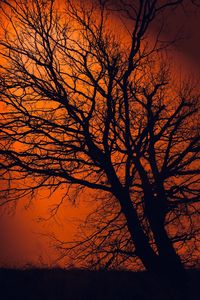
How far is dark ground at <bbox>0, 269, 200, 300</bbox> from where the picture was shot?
8.05 m

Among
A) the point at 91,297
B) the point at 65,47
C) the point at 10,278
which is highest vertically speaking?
the point at 65,47

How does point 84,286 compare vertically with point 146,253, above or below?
below

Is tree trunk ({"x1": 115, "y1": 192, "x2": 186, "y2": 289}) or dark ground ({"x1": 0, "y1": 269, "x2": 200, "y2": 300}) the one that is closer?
dark ground ({"x1": 0, "y1": 269, "x2": 200, "y2": 300})

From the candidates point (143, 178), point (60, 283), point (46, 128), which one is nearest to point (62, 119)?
point (46, 128)

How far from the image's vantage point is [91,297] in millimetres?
7969

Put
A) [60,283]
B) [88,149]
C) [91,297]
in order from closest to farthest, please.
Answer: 1. [91,297]
2. [60,283]
3. [88,149]

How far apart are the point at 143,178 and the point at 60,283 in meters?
2.61

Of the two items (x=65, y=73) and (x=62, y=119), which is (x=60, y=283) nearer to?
(x=62, y=119)

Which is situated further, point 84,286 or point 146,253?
point 146,253

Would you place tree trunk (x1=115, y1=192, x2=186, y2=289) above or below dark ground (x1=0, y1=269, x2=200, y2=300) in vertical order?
above

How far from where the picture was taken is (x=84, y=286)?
329 inches

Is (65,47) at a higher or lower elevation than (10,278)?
higher

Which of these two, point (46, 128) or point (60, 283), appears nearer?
point (60, 283)

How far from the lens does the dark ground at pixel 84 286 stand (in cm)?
805
